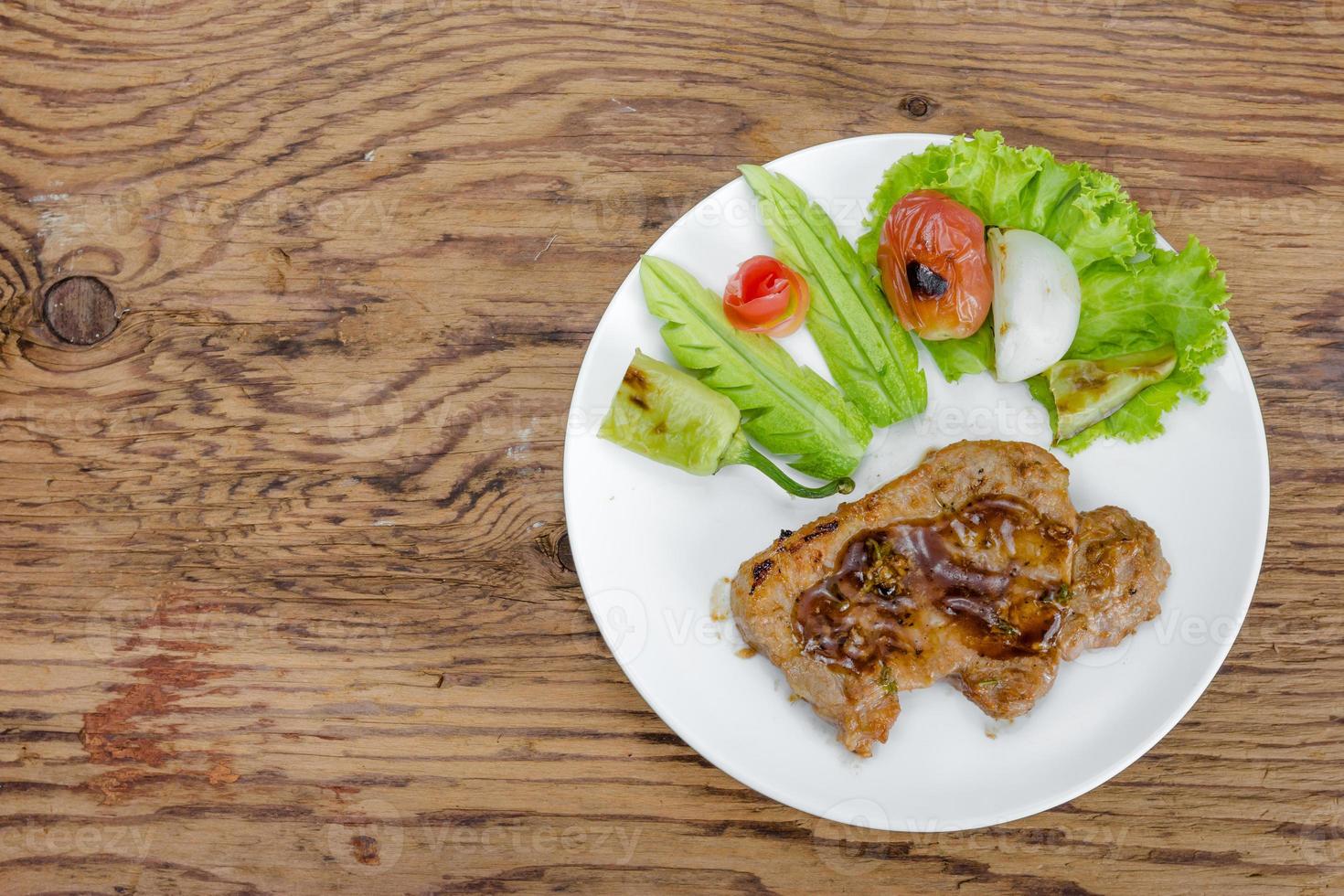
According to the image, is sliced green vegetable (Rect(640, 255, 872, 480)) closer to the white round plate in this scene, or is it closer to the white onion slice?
the white round plate

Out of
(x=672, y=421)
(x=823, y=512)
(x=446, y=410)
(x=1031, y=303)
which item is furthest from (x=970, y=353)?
(x=446, y=410)

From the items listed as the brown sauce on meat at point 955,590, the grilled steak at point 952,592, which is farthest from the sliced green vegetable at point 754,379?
the brown sauce on meat at point 955,590

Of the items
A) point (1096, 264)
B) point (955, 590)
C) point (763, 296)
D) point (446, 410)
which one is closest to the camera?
point (955, 590)

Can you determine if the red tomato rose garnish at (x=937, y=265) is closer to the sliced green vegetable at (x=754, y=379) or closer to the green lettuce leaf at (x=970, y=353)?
the green lettuce leaf at (x=970, y=353)

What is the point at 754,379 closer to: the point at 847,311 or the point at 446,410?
the point at 847,311

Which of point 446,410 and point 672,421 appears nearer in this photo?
point 672,421

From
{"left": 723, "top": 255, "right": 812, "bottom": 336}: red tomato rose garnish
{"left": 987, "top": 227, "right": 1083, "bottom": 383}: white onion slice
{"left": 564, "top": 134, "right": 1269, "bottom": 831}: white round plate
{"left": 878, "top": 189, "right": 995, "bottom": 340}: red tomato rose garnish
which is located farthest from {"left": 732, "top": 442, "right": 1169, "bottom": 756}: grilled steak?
{"left": 723, "top": 255, "right": 812, "bottom": 336}: red tomato rose garnish

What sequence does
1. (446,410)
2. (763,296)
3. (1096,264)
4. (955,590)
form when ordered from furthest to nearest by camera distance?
1. (446,410)
2. (1096,264)
3. (763,296)
4. (955,590)

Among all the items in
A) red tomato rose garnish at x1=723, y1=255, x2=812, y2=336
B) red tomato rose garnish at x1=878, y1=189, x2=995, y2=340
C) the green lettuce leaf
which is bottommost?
the green lettuce leaf
